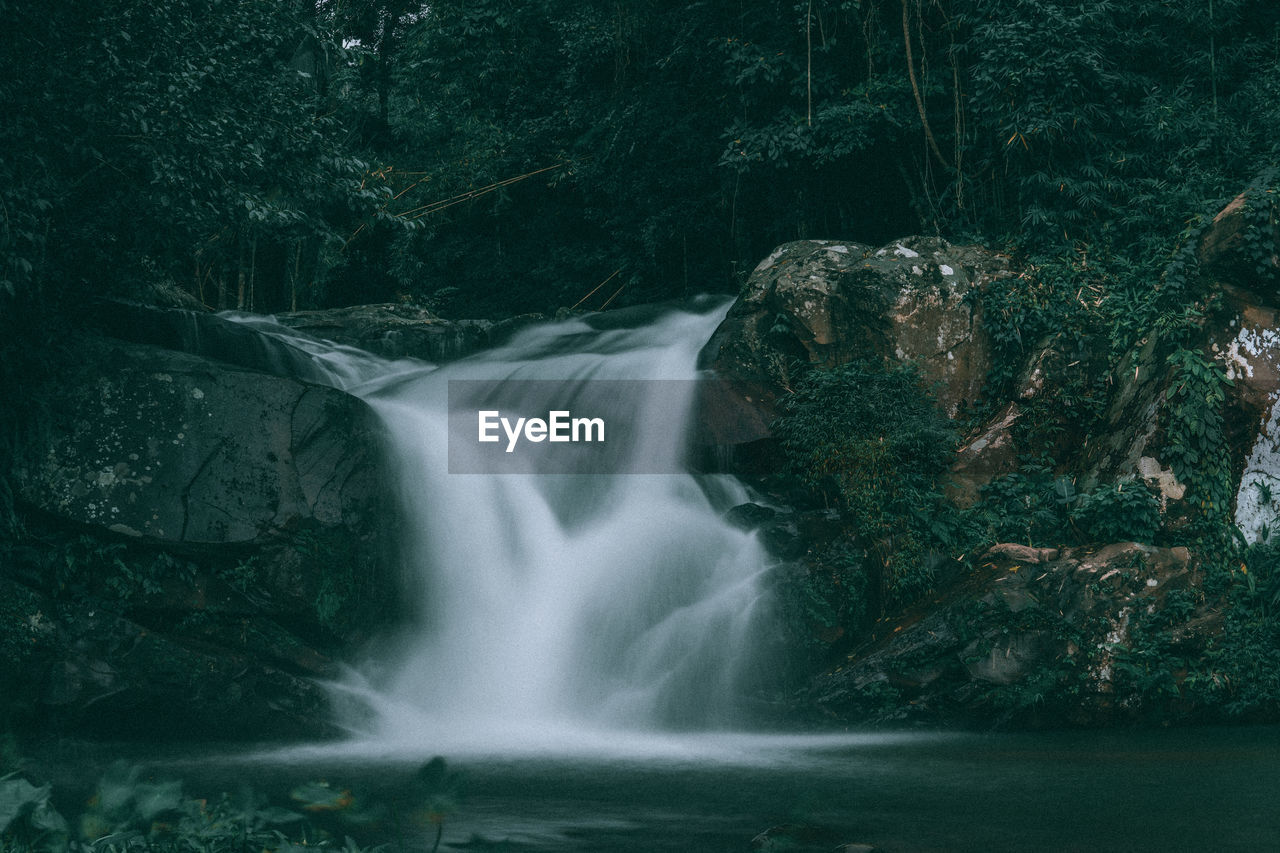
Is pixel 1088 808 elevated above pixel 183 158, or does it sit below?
below

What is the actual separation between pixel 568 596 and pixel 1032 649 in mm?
3916

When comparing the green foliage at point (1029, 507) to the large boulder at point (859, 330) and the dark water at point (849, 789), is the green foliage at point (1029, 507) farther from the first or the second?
the dark water at point (849, 789)

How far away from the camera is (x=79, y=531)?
9.12 m

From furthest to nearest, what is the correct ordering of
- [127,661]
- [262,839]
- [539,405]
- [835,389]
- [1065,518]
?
[539,405] < [835,389] < [1065,518] < [127,661] < [262,839]

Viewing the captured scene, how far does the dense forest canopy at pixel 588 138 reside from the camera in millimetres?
9461

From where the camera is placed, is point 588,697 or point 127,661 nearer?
point 127,661

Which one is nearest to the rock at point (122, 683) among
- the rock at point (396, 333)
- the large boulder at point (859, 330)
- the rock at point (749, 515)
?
the rock at point (749, 515)

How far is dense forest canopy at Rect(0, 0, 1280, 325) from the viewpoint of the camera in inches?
372

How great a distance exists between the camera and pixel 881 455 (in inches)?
417

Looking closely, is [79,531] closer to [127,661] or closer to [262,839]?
[127,661]

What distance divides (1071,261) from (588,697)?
7174mm

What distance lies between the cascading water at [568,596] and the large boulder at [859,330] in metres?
0.62

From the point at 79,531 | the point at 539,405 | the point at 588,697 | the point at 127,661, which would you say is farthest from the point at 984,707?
the point at 79,531

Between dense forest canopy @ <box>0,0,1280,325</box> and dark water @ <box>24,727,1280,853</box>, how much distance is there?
499 cm
